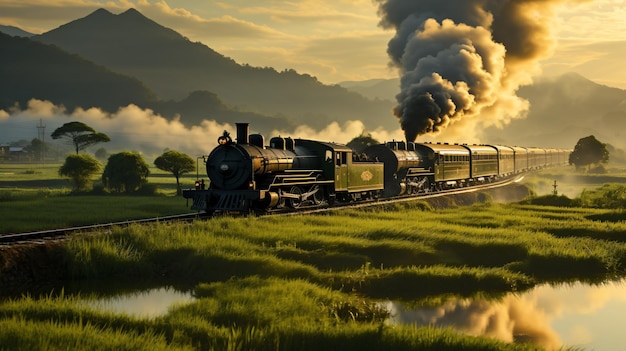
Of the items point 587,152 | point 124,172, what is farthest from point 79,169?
point 587,152

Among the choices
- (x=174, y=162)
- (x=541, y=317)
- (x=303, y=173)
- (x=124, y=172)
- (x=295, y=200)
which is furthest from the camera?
(x=174, y=162)

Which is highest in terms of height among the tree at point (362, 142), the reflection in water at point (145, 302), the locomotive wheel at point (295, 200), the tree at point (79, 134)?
the tree at point (79, 134)

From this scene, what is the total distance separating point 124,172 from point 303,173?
28824 mm

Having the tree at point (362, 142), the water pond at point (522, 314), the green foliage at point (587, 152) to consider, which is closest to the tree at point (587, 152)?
the green foliage at point (587, 152)

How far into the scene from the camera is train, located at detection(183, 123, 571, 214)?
25688 millimetres

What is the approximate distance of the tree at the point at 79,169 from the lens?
53281mm

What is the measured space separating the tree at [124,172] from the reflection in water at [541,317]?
132ft

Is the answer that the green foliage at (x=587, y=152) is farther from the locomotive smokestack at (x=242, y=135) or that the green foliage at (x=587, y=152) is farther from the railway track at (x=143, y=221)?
the locomotive smokestack at (x=242, y=135)

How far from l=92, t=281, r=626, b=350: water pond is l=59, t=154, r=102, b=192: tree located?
39537 millimetres

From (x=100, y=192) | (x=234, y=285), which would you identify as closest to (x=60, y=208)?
(x=100, y=192)

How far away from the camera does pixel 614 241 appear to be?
26438 millimetres

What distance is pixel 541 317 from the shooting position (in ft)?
51.9

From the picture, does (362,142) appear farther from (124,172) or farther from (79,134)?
(79,134)

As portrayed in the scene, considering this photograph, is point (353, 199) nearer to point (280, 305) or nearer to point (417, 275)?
point (417, 275)
